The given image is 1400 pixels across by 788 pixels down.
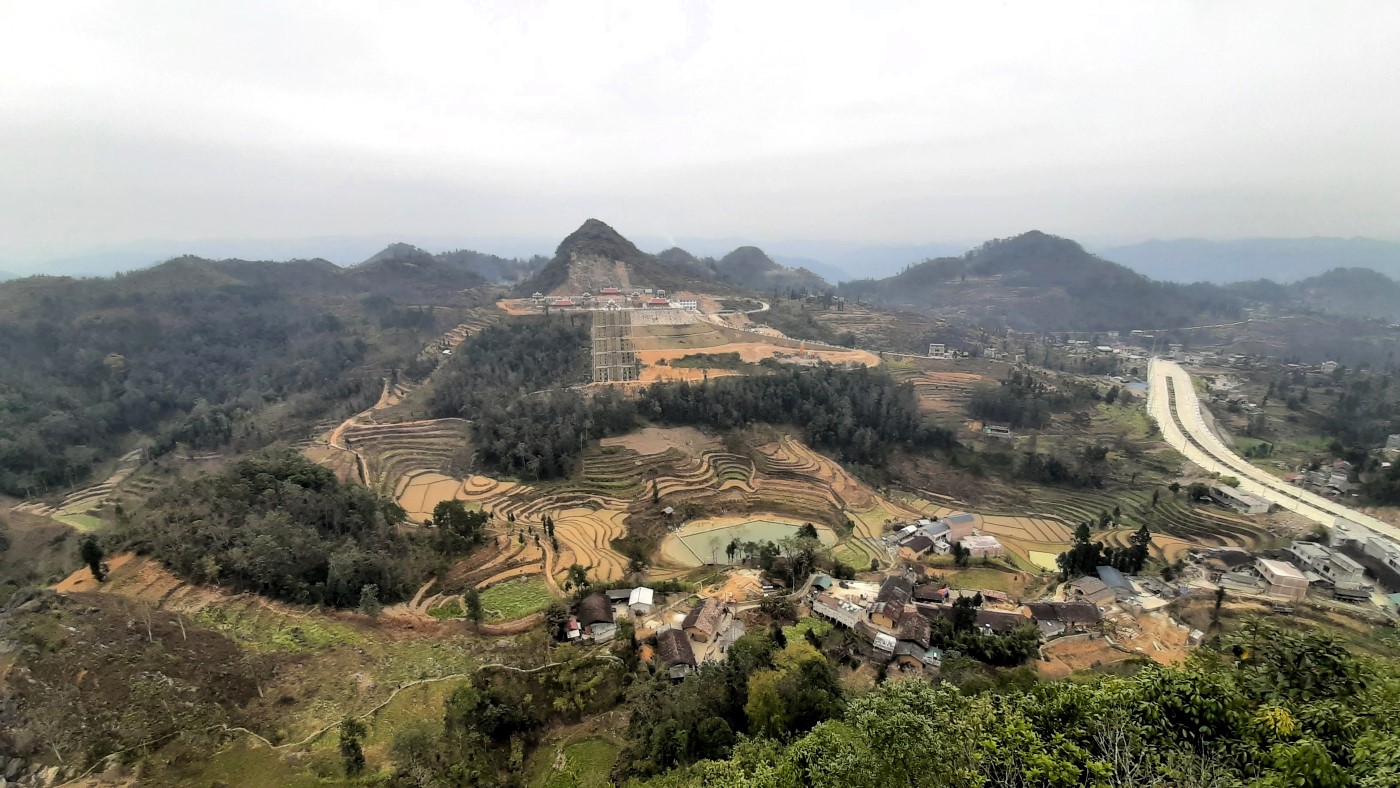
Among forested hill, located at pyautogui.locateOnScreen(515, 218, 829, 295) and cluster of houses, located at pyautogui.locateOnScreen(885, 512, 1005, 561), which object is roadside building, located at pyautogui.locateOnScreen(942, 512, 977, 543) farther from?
forested hill, located at pyautogui.locateOnScreen(515, 218, 829, 295)

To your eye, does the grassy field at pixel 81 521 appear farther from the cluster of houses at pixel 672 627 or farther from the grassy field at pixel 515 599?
the cluster of houses at pixel 672 627

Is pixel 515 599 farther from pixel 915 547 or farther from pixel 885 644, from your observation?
pixel 915 547

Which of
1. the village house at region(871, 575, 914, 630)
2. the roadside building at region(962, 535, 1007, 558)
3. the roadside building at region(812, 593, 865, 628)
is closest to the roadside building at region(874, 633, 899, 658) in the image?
the village house at region(871, 575, 914, 630)

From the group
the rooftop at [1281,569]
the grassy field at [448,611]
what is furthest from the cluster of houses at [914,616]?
the grassy field at [448,611]

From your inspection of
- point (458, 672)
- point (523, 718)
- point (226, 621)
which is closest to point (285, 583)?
point (226, 621)

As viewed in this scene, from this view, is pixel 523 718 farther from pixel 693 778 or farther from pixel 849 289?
pixel 849 289

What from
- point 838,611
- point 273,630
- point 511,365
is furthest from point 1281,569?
point 511,365
